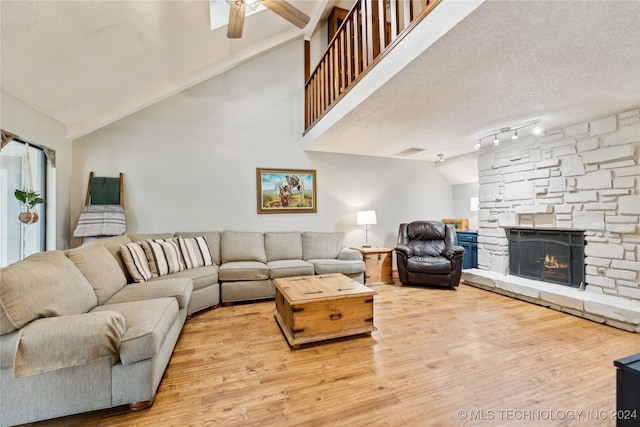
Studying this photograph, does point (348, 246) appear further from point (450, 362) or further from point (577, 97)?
point (577, 97)

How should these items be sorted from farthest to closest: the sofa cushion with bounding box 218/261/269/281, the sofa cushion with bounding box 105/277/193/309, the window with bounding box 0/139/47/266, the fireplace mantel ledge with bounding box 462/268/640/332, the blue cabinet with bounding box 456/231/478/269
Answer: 1. the blue cabinet with bounding box 456/231/478/269
2. the sofa cushion with bounding box 218/261/269/281
3. the fireplace mantel ledge with bounding box 462/268/640/332
4. the window with bounding box 0/139/47/266
5. the sofa cushion with bounding box 105/277/193/309

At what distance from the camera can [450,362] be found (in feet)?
6.59

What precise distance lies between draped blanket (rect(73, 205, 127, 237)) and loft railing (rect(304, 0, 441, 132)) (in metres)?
2.87

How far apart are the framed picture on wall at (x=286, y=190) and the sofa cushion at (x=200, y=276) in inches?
51.9

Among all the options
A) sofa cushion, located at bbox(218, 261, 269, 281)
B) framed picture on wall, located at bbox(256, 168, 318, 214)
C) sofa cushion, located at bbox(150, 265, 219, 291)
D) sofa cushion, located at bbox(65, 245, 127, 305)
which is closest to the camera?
sofa cushion, located at bbox(65, 245, 127, 305)

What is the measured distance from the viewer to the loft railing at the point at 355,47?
2.12 meters

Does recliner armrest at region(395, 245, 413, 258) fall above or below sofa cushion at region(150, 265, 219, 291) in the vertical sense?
above

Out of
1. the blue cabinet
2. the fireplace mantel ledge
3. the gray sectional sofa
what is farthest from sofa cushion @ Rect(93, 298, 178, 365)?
the blue cabinet

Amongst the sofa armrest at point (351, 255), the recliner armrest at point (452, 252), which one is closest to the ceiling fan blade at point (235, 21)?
the sofa armrest at point (351, 255)

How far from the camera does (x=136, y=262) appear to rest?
2781mm

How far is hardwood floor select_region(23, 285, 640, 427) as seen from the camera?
4.91 ft

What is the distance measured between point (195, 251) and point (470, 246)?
4398 mm

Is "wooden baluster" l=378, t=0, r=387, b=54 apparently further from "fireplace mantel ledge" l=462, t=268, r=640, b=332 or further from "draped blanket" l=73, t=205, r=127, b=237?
"draped blanket" l=73, t=205, r=127, b=237

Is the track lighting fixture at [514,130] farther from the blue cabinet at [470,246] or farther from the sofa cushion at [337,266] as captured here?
the sofa cushion at [337,266]
